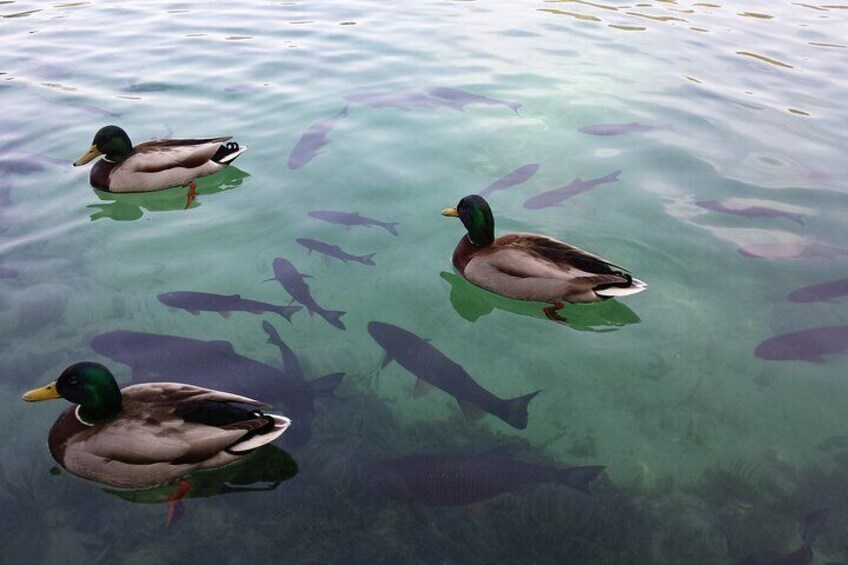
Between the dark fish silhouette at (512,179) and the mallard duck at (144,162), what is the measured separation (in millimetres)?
3280

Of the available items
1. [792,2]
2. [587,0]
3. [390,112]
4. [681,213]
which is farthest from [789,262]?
[792,2]

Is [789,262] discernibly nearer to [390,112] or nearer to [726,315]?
[726,315]

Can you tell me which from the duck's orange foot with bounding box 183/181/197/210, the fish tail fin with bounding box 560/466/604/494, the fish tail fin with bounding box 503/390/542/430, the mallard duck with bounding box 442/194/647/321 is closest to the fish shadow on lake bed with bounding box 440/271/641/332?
the mallard duck with bounding box 442/194/647/321

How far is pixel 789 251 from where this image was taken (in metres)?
6.51

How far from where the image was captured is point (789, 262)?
6.40m

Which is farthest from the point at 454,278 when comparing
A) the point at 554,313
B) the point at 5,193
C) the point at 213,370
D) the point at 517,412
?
the point at 5,193

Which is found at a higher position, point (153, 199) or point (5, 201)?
point (5, 201)

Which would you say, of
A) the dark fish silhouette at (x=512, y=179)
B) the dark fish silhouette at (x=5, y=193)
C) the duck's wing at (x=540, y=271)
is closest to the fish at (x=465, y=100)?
the dark fish silhouette at (x=512, y=179)

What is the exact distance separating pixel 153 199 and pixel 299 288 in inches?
117

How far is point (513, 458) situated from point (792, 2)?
57.5 ft

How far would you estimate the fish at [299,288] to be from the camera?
5.59 meters

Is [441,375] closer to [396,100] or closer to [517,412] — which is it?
[517,412]

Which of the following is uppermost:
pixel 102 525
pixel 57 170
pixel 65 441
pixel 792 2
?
pixel 792 2

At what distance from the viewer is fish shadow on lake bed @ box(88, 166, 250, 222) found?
736cm
